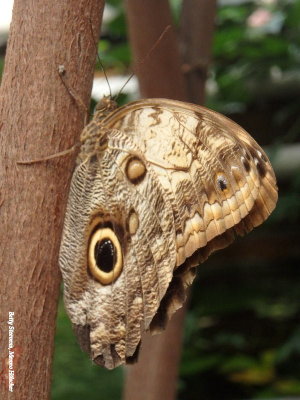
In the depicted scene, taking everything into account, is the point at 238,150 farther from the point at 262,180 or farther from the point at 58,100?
the point at 58,100

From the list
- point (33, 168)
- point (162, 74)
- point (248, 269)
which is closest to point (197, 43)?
point (162, 74)

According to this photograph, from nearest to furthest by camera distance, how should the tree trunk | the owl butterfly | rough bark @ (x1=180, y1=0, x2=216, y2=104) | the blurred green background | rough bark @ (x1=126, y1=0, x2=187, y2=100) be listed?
1. the tree trunk
2. the owl butterfly
3. rough bark @ (x1=126, y1=0, x2=187, y2=100)
4. rough bark @ (x1=180, y1=0, x2=216, y2=104)
5. the blurred green background

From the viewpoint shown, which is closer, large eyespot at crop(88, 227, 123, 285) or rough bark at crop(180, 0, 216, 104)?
large eyespot at crop(88, 227, 123, 285)

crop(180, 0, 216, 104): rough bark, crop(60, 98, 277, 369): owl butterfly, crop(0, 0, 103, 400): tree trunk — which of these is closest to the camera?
crop(0, 0, 103, 400): tree trunk

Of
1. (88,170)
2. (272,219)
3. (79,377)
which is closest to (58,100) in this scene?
(88,170)

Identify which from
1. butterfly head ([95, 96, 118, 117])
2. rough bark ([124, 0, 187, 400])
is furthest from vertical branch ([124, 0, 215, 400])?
butterfly head ([95, 96, 118, 117])

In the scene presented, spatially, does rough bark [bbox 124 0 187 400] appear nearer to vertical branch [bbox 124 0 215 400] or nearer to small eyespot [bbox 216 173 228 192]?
vertical branch [bbox 124 0 215 400]

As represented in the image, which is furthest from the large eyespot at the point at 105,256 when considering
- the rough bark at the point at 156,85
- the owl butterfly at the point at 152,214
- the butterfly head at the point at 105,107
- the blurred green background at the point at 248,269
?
the blurred green background at the point at 248,269

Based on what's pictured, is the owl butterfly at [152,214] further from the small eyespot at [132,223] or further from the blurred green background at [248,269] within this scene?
the blurred green background at [248,269]
